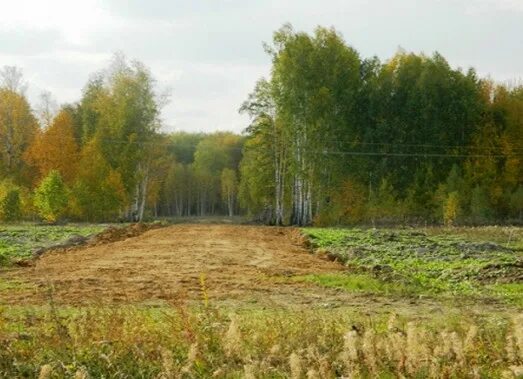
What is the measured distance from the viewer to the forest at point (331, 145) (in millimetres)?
47469

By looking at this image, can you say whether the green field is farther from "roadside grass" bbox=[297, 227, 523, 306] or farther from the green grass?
the green grass

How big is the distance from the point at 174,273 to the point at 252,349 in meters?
9.60

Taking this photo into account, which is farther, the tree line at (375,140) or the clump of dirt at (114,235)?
the tree line at (375,140)

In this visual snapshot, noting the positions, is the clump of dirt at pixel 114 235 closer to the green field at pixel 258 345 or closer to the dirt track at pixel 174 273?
the dirt track at pixel 174 273

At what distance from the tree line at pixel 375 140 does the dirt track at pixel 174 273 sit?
19964 mm

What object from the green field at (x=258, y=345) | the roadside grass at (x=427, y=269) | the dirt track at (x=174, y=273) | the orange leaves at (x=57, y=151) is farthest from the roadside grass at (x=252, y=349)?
the orange leaves at (x=57, y=151)

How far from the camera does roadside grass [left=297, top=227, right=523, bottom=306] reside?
14.2 meters

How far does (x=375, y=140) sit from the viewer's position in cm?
4991

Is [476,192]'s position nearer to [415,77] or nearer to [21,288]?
[415,77]

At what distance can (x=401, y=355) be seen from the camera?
6852mm

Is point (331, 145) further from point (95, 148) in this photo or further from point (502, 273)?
point (502, 273)

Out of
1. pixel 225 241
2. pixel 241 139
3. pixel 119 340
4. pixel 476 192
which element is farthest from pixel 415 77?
pixel 241 139

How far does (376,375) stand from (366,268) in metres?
11.4

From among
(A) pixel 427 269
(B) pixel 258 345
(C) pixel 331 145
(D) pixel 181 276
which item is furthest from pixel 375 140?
(B) pixel 258 345
